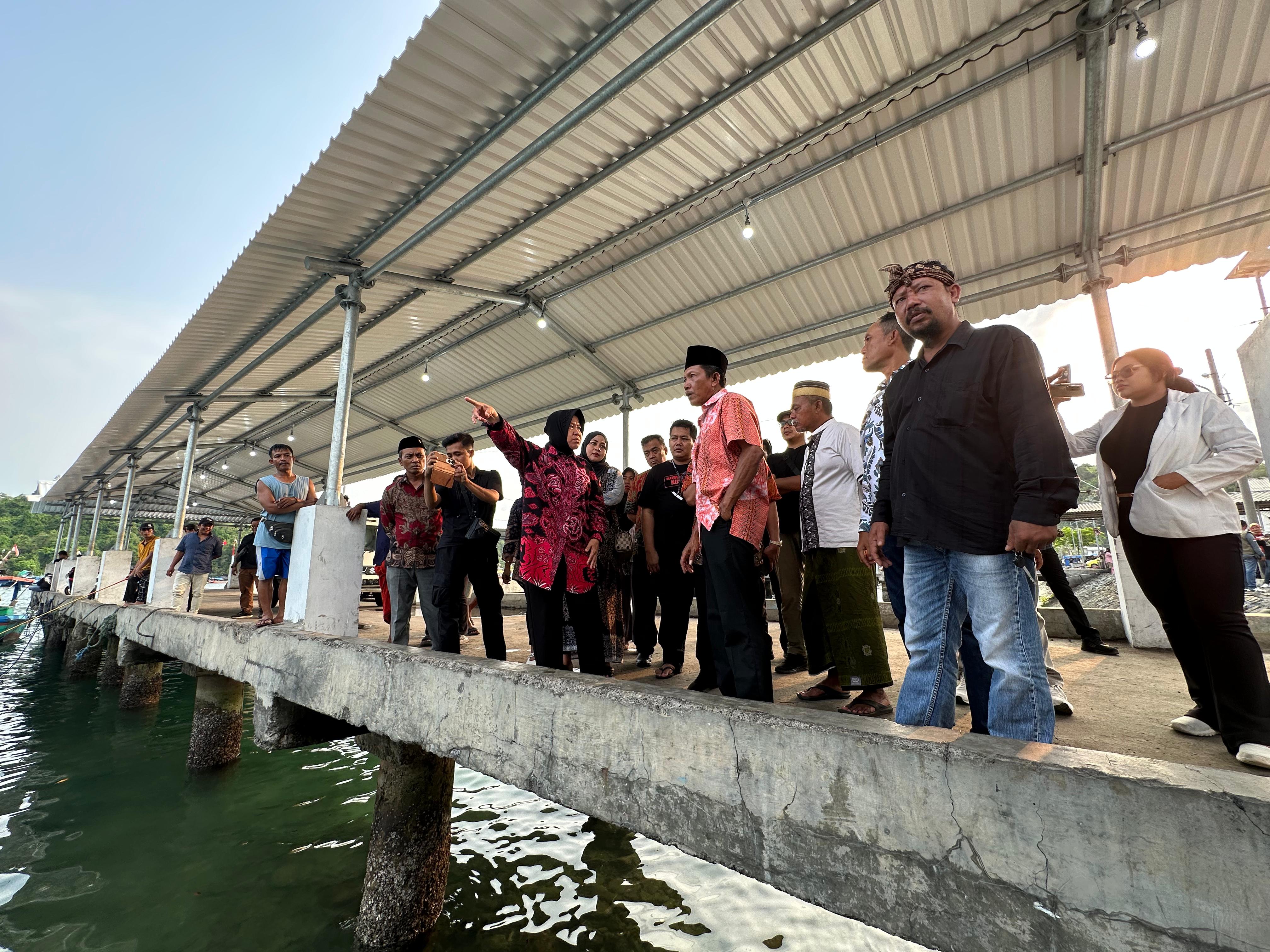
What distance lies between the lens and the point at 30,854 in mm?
4637

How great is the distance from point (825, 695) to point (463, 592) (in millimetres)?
2461

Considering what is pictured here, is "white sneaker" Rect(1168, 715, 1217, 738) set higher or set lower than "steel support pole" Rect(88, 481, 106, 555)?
lower

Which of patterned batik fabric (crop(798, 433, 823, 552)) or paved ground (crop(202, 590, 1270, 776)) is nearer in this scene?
paved ground (crop(202, 590, 1270, 776))

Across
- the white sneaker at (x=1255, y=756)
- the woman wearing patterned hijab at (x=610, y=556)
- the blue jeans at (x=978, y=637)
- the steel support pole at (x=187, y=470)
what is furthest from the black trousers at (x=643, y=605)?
the steel support pole at (x=187, y=470)

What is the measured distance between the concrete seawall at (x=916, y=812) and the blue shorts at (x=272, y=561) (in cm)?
376

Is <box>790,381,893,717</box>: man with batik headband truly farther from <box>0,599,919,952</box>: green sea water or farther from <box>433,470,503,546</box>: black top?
<box>433,470,503,546</box>: black top

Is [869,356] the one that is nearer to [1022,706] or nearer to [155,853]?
[1022,706]

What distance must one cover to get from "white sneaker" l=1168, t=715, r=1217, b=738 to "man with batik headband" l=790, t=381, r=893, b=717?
113 cm

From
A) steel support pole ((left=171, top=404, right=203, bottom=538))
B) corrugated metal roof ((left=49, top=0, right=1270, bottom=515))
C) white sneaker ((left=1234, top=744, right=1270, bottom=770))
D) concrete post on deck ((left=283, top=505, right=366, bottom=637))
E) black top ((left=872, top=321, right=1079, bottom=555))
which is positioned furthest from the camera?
steel support pole ((left=171, top=404, right=203, bottom=538))

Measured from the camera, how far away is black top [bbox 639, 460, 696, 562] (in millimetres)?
4117

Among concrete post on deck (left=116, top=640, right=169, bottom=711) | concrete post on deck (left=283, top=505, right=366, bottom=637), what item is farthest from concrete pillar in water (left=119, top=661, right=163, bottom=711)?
concrete post on deck (left=283, top=505, right=366, bottom=637)

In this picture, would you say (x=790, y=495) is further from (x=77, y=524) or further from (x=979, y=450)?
(x=77, y=524)

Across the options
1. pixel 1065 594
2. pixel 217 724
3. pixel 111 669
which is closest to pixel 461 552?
pixel 1065 594

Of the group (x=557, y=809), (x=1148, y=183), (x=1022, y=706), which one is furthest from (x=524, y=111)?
(x=557, y=809)
